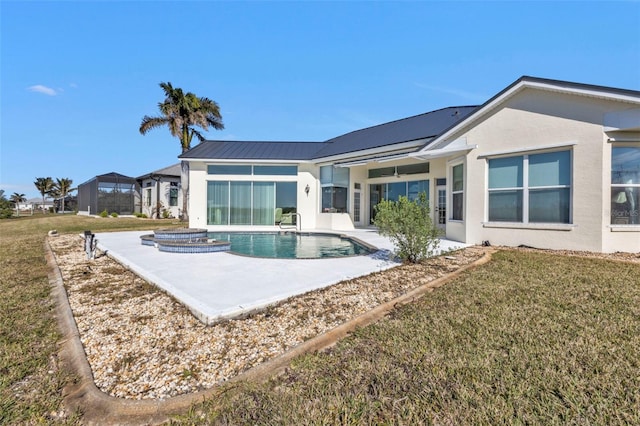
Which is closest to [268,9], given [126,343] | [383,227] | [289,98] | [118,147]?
[289,98]

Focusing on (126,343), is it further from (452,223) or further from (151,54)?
(151,54)

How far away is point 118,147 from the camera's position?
32.2 m

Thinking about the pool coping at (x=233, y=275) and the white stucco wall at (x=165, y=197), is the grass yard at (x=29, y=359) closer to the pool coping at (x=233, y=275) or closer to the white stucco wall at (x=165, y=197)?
the pool coping at (x=233, y=275)

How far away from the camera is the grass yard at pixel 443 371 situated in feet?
7.31

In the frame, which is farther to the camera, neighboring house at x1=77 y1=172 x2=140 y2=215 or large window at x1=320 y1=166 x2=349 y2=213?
neighboring house at x1=77 y1=172 x2=140 y2=215

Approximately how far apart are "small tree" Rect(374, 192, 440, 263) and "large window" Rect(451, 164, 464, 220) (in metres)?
5.33

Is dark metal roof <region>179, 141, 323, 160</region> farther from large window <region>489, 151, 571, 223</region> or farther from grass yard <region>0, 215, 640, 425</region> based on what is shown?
grass yard <region>0, 215, 640, 425</region>

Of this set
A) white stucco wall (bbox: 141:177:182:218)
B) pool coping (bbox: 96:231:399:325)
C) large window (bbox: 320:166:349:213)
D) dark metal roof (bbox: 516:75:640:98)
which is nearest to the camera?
pool coping (bbox: 96:231:399:325)

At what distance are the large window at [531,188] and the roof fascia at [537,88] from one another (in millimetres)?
1746

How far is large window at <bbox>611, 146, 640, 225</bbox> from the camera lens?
8367mm

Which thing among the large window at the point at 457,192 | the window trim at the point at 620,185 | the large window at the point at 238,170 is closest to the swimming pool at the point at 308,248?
the large window at the point at 457,192

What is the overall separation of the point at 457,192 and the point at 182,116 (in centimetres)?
2362

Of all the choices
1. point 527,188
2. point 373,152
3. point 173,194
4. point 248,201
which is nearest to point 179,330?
point 527,188

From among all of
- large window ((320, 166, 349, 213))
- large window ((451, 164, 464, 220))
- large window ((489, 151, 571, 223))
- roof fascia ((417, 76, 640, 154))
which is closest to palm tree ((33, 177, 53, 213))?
large window ((320, 166, 349, 213))
